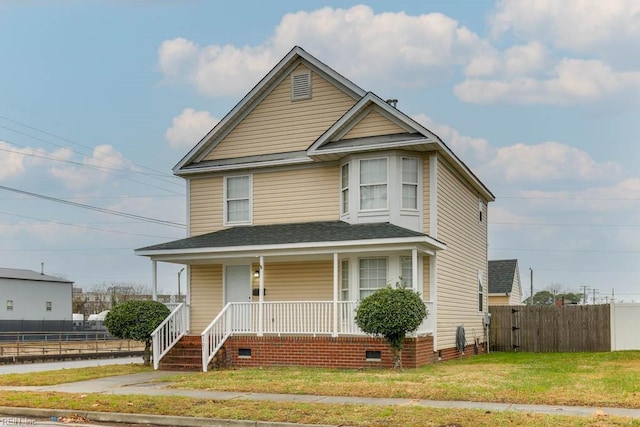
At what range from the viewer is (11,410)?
12.6 metres

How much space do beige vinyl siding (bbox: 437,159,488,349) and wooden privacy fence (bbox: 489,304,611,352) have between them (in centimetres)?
130

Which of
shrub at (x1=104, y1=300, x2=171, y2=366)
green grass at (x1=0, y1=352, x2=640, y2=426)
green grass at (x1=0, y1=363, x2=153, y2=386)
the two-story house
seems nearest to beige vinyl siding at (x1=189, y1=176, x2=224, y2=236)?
the two-story house

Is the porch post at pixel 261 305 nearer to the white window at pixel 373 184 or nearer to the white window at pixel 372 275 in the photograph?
the white window at pixel 372 275

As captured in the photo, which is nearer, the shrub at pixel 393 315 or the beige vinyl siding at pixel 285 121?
the shrub at pixel 393 315

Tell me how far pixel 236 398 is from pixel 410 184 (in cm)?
1003

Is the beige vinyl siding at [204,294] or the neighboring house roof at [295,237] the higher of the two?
the neighboring house roof at [295,237]

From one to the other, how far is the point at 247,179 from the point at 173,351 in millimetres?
6245

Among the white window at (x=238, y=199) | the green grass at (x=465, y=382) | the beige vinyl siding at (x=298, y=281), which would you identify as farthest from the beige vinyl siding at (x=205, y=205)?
the green grass at (x=465, y=382)

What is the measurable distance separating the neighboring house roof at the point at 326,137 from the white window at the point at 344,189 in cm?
51

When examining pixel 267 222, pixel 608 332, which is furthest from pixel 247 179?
pixel 608 332

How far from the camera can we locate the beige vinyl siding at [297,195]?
2244cm

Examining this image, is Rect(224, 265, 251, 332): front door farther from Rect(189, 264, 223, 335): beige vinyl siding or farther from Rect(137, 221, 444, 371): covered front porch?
Rect(189, 264, 223, 335): beige vinyl siding

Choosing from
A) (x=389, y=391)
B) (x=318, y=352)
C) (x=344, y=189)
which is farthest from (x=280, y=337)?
(x=389, y=391)

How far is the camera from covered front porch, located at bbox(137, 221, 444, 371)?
19.7 m
